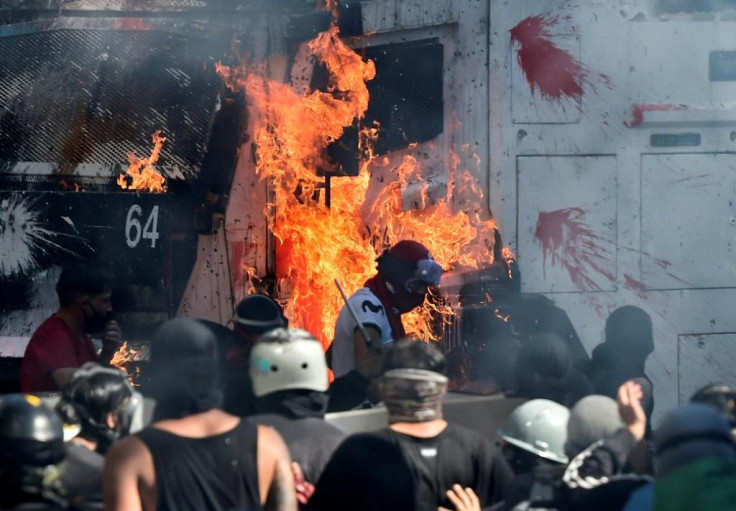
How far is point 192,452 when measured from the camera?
10.8 ft

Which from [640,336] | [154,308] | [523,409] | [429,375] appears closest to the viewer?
[429,375]

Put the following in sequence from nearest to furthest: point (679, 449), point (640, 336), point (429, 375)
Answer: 1. point (679, 449)
2. point (429, 375)
3. point (640, 336)

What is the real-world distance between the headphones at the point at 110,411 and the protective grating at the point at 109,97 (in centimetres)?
345

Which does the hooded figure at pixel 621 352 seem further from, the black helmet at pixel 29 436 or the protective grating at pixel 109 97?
the black helmet at pixel 29 436

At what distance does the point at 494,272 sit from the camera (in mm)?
7230

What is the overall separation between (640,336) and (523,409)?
197 centimetres

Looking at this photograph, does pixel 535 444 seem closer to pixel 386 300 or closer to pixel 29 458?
pixel 29 458

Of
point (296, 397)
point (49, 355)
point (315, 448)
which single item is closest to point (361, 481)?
point (315, 448)

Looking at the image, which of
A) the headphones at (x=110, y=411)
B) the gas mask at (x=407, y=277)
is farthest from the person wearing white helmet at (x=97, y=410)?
the gas mask at (x=407, y=277)

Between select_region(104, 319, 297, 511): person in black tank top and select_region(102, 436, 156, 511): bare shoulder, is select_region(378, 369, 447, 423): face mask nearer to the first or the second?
select_region(104, 319, 297, 511): person in black tank top

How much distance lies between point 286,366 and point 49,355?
77.7 inches

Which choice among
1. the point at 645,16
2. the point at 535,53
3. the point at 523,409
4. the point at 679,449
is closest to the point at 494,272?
the point at 535,53

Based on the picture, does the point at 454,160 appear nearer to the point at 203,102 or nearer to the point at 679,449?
the point at 203,102

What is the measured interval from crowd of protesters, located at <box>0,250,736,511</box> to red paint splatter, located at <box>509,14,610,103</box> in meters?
3.62
